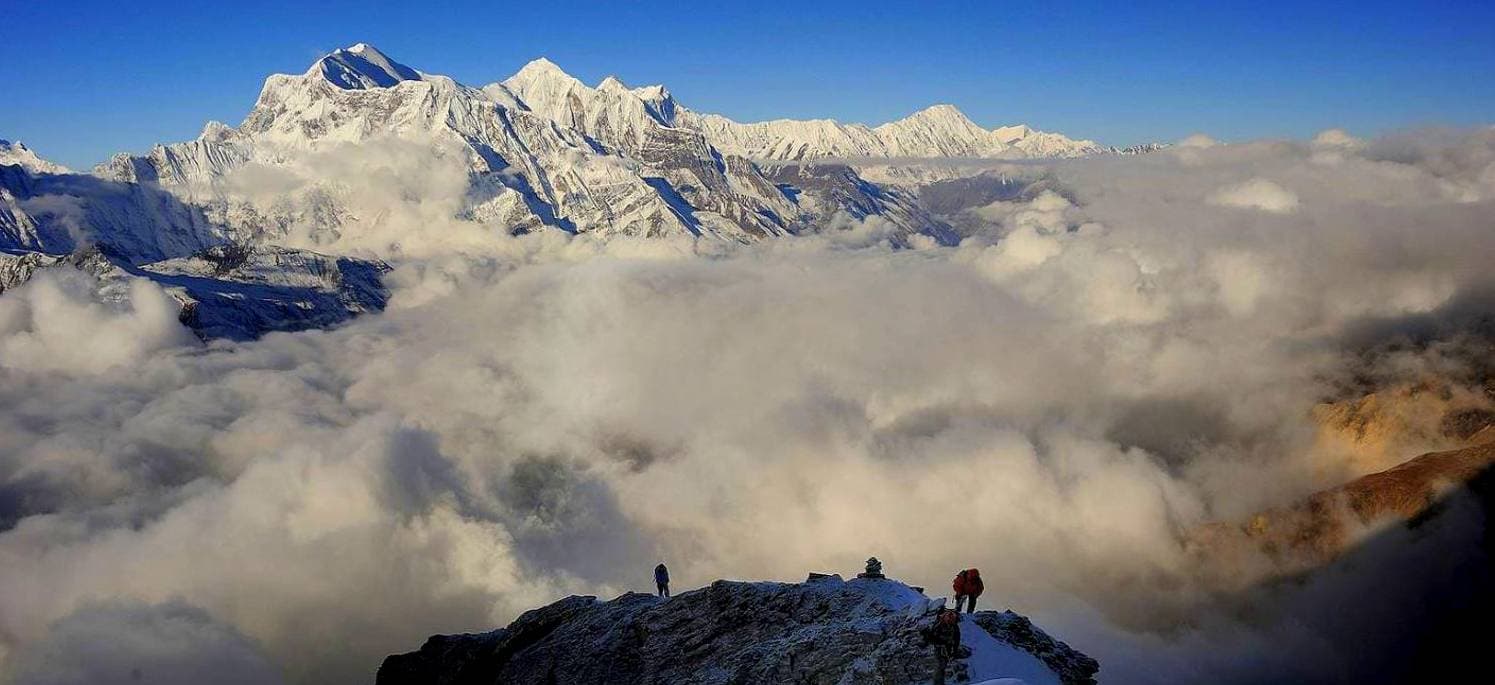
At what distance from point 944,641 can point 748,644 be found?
59.6 feet

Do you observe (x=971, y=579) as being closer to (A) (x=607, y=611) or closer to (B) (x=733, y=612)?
(B) (x=733, y=612)

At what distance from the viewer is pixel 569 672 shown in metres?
57.7

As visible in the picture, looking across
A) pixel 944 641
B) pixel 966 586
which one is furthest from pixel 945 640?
pixel 966 586

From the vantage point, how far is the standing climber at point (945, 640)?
1447 inches

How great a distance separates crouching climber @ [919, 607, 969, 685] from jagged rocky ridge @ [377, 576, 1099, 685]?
562 mm

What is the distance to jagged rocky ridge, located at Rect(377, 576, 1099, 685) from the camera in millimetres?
41750

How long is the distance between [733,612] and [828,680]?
1480 cm

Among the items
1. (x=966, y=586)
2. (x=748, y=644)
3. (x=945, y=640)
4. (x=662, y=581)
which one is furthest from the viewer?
(x=662, y=581)

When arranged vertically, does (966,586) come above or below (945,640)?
above

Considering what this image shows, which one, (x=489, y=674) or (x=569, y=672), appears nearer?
(x=569, y=672)

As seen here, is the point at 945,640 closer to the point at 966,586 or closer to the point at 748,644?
the point at 966,586

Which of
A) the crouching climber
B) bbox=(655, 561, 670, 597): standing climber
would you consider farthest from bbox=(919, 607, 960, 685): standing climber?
bbox=(655, 561, 670, 597): standing climber

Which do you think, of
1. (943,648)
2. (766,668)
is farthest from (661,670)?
(943,648)

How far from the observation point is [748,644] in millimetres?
52938
